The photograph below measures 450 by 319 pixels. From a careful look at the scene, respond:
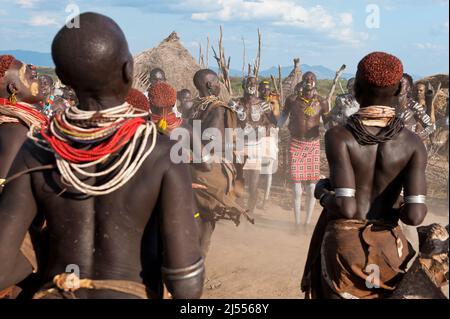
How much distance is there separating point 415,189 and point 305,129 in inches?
223

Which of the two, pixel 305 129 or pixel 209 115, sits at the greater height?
pixel 209 115

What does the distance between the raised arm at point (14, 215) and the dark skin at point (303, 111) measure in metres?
6.85

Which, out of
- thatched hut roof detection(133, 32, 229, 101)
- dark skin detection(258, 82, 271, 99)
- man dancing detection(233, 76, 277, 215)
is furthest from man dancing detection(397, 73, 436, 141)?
thatched hut roof detection(133, 32, 229, 101)

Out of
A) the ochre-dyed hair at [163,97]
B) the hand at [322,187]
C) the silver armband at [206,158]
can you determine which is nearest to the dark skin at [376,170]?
the hand at [322,187]

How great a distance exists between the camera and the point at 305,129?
854cm

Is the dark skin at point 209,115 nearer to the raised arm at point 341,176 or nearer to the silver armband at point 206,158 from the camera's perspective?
the silver armband at point 206,158

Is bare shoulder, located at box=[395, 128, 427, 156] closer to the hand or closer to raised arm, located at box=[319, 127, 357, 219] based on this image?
raised arm, located at box=[319, 127, 357, 219]

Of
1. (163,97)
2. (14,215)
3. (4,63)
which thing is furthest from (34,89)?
(14,215)

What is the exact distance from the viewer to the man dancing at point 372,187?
2.94 m

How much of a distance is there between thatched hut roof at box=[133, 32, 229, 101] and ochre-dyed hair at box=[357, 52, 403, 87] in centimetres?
1298

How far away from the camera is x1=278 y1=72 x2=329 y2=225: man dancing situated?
844cm

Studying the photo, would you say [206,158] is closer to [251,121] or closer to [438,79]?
[251,121]

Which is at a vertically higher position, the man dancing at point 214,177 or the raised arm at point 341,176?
the raised arm at point 341,176
